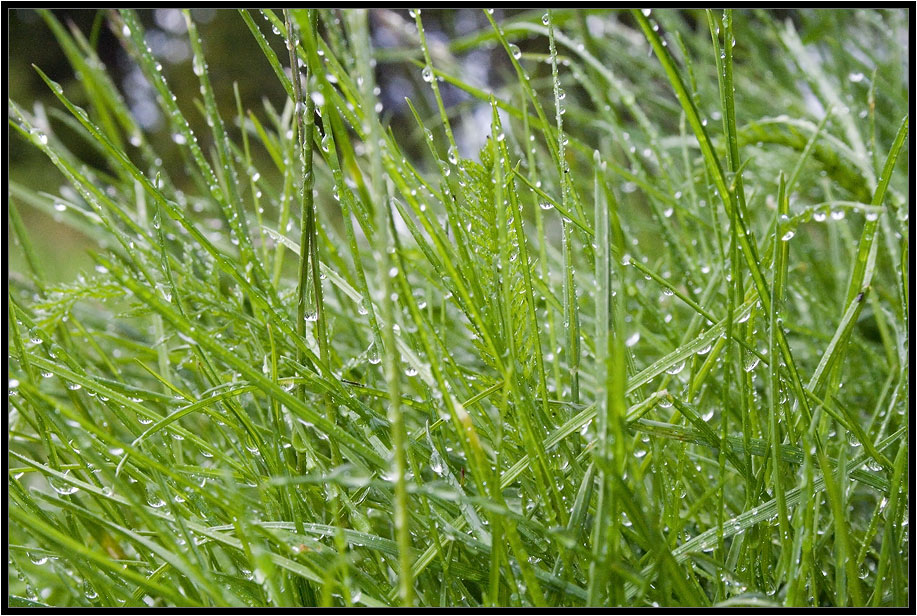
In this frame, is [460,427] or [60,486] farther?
[60,486]

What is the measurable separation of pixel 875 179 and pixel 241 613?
495 millimetres

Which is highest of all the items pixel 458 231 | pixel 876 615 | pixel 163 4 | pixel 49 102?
pixel 49 102

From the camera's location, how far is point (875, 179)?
19.0 inches

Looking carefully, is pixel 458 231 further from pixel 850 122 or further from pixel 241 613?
pixel 850 122

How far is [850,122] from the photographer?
539 mm

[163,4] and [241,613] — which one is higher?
[163,4]

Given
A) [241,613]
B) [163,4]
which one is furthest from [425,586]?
[163,4]

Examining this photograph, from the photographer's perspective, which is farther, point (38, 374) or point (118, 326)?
point (118, 326)

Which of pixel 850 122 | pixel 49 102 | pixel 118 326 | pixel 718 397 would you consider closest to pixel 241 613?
pixel 718 397

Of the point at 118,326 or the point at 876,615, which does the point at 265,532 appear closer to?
the point at 876,615

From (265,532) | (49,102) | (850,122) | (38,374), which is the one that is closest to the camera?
(265,532)

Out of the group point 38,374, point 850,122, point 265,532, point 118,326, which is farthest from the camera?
point 118,326

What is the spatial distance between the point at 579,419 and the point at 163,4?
38cm

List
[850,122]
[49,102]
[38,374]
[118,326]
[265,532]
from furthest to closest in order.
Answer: [49,102], [118,326], [850,122], [38,374], [265,532]
